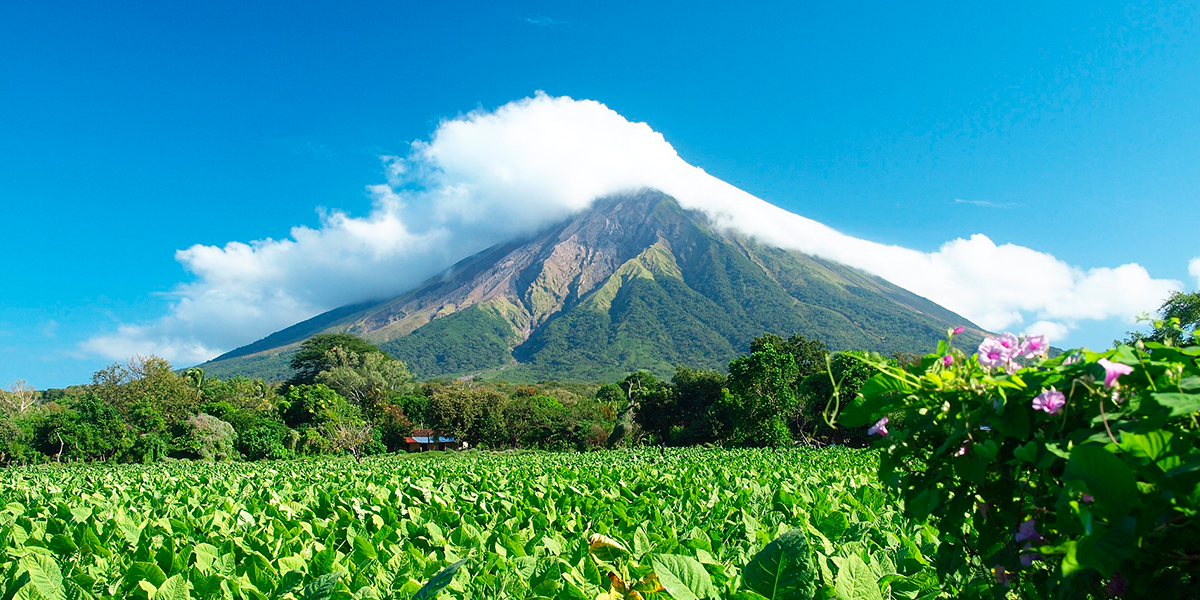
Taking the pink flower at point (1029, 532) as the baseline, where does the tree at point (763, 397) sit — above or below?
below

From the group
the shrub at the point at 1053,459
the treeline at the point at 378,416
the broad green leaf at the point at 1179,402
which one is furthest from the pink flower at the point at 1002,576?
the treeline at the point at 378,416

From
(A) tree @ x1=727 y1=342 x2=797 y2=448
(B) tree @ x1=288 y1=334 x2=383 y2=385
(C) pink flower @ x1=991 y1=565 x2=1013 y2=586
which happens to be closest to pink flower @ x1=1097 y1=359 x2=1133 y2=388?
(C) pink flower @ x1=991 y1=565 x2=1013 y2=586

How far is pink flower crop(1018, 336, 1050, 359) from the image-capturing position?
1434 millimetres

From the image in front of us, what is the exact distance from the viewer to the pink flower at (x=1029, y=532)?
141cm

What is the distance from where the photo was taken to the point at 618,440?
4000 cm

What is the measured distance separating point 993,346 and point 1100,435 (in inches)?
13.1

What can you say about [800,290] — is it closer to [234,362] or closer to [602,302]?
[602,302]

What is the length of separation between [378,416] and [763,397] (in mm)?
29377

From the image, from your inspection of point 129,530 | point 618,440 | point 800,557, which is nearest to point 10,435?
point 618,440

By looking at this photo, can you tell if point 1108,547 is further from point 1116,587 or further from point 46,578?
point 46,578

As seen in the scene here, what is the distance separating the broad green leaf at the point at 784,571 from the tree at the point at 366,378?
50529 millimetres

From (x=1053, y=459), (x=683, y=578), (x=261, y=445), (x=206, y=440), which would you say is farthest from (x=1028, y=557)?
(x=261, y=445)

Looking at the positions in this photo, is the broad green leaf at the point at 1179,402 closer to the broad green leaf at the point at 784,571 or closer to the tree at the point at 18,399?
the broad green leaf at the point at 784,571

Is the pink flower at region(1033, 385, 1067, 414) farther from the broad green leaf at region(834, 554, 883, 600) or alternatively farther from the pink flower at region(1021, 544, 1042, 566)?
the broad green leaf at region(834, 554, 883, 600)
